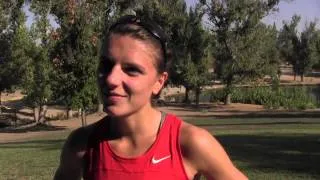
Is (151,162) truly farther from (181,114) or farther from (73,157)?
(181,114)

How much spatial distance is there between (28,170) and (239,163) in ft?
12.8

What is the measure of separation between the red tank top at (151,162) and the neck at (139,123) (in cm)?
4

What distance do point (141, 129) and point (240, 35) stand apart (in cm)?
4636

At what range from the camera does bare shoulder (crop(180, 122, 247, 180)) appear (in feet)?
7.22

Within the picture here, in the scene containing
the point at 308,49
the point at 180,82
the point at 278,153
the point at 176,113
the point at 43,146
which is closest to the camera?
the point at 278,153

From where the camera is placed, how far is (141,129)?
7.54 ft

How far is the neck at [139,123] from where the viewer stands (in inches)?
89.6

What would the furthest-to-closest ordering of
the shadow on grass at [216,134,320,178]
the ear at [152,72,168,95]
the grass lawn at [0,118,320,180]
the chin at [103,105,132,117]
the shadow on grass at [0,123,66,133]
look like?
the shadow on grass at [0,123,66,133] < the shadow on grass at [216,134,320,178] < the grass lawn at [0,118,320,180] < the ear at [152,72,168,95] < the chin at [103,105,132,117]

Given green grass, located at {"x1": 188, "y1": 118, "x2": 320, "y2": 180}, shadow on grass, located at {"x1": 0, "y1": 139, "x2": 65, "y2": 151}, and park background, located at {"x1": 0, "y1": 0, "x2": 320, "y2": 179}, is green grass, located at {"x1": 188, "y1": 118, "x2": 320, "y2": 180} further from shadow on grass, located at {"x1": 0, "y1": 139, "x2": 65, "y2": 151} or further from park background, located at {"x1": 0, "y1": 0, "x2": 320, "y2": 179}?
shadow on grass, located at {"x1": 0, "y1": 139, "x2": 65, "y2": 151}

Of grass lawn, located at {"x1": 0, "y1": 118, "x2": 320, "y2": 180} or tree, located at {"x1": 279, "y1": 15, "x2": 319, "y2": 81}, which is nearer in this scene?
grass lawn, located at {"x1": 0, "y1": 118, "x2": 320, "y2": 180}

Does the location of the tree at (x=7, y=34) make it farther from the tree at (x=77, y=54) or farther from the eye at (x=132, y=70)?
the eye at (x=132, y=70)

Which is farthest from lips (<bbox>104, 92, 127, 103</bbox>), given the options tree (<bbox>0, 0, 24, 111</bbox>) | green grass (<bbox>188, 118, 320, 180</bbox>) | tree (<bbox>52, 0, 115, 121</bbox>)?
tree (<bbox>0, 0, 24, 111</bbox>)

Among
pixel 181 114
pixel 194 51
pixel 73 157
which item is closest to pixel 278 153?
pixel 73 157

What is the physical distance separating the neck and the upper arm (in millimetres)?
156
